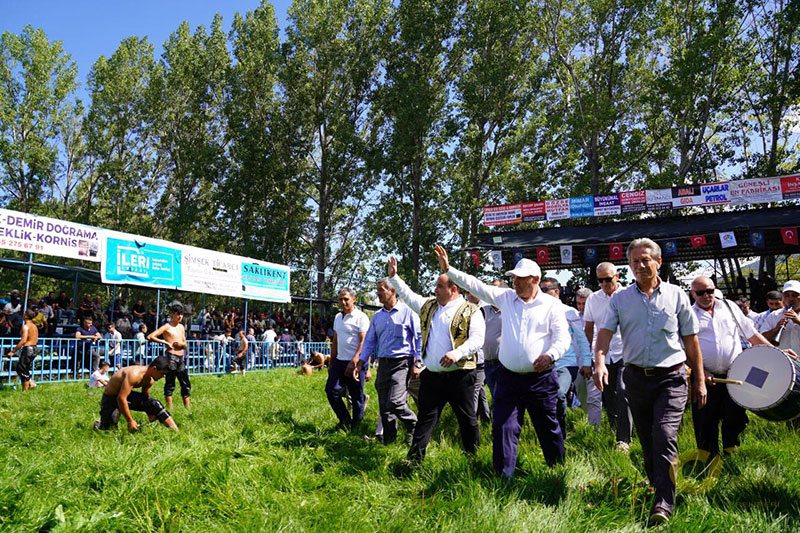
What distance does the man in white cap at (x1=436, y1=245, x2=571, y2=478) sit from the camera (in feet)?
13.6

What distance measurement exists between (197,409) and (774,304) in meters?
8.36

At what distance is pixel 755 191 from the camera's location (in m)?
20.5

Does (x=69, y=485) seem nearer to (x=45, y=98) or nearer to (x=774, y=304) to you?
(x=774, y=304)

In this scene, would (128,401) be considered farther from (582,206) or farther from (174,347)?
(582,206)

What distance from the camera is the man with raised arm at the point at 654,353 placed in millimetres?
3641

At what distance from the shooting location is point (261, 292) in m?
18.6

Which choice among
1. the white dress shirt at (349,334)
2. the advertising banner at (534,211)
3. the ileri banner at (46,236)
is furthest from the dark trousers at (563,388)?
the advertising banner at (534,211)

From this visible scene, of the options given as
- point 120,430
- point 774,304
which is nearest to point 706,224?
point 774,304

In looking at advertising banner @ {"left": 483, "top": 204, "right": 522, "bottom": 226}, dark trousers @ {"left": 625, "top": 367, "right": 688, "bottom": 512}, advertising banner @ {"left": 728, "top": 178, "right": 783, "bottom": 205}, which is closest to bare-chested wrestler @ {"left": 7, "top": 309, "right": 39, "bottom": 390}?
dark trousers @ {"left": 625, "top": 367, "right": 688, "bottom": 512}

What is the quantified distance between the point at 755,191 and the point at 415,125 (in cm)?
Result: 1515

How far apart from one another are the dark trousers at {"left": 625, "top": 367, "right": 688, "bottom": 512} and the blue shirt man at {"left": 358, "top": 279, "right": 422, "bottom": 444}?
251 cm

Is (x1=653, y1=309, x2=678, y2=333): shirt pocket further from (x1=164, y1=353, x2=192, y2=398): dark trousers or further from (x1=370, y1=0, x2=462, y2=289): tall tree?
(x1=370, y1=0, x2=462, y2=289): tall tree

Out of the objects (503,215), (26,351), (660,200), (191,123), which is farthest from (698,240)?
(191,123)

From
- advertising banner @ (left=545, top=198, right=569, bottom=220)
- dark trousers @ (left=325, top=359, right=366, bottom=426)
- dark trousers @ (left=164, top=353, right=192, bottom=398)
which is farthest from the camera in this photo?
advertising banner @ (left=545, top=198, right=569, bottom=220)
